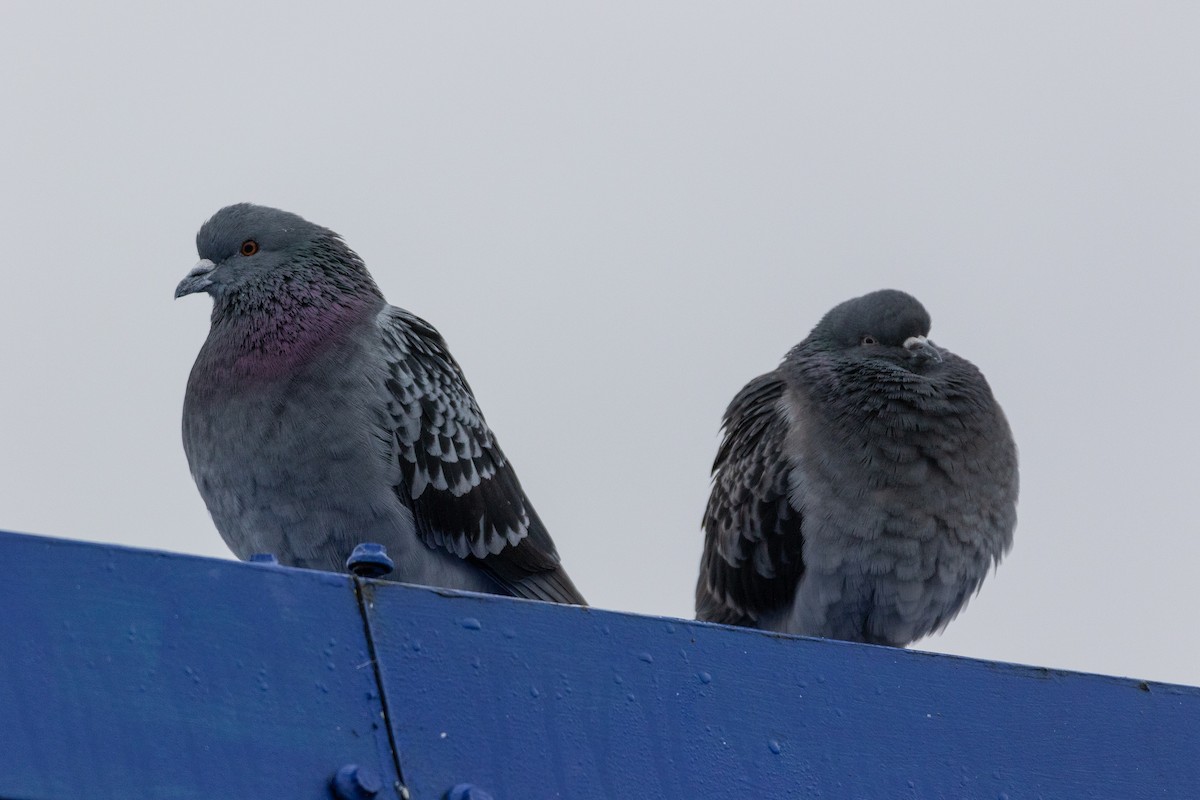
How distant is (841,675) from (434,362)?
311cm

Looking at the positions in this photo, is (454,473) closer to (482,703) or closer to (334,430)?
(334,430)

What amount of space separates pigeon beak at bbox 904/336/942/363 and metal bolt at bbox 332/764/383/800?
13.5 feet

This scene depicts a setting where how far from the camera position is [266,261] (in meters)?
5.83

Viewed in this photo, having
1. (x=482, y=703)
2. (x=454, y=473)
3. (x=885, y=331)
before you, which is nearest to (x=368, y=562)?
(x=482, y=703)

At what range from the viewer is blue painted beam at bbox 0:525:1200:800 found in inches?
80.4

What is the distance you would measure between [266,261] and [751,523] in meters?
2.23

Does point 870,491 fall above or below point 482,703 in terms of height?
above

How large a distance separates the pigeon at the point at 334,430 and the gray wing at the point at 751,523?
64 cm

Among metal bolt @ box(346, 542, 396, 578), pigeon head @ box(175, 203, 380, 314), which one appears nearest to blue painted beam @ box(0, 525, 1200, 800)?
metal bolt @ box(346, 542, 396, 578)

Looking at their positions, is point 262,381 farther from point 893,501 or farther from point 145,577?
point 145,577

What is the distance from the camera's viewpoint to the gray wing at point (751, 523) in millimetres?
5801

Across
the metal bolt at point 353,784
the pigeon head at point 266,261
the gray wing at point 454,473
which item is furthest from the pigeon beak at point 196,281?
the metal bolt at point 353,784

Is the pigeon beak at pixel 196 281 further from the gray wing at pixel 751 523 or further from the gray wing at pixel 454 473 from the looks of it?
the gray wing at pixel 751 523

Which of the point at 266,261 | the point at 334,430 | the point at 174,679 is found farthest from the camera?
the point at 266,261
